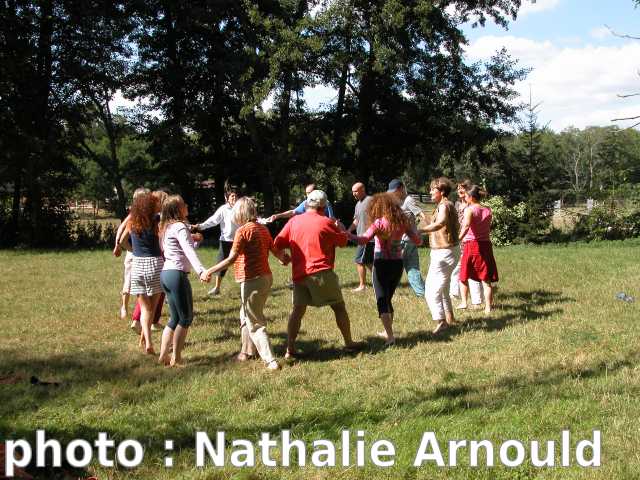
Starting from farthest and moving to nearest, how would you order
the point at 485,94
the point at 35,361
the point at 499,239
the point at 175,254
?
the point at 485,94 → the point at 499,239 → the point at 35,361 → the point at 175,254

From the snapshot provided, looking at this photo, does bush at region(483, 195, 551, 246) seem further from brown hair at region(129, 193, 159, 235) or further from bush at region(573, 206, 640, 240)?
brown hair at region(129, 193, 159, 235)

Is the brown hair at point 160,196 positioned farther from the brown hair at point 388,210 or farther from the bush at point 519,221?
the bush at point 519,221

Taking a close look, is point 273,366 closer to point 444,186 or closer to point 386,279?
point 386,279

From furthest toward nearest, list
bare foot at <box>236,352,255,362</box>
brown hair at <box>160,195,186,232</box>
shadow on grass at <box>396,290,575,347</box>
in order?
shadow on grass at <box>396,290,575,347</box>
bare foot at <box>236,352,255,362</box>
brown hair at <box>160,195,186,232</box>

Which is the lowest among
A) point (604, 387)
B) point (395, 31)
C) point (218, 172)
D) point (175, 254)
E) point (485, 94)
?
point (604, 387)

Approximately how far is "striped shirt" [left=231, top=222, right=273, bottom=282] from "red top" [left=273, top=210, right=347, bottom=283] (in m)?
0.30

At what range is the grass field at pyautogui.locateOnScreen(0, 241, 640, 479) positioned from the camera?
4617mm

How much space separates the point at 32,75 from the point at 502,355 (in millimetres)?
23219

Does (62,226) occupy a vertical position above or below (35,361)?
above

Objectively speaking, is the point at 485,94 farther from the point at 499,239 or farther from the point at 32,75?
the point at 32,75

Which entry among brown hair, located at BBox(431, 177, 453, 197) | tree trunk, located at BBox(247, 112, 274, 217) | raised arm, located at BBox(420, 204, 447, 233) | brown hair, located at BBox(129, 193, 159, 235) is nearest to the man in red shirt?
raised arm, located at BBox(420, 204, 447, 233)

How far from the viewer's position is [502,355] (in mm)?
6926

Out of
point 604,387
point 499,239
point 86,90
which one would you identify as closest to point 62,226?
point 86,90

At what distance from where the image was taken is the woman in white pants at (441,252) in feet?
27.2
